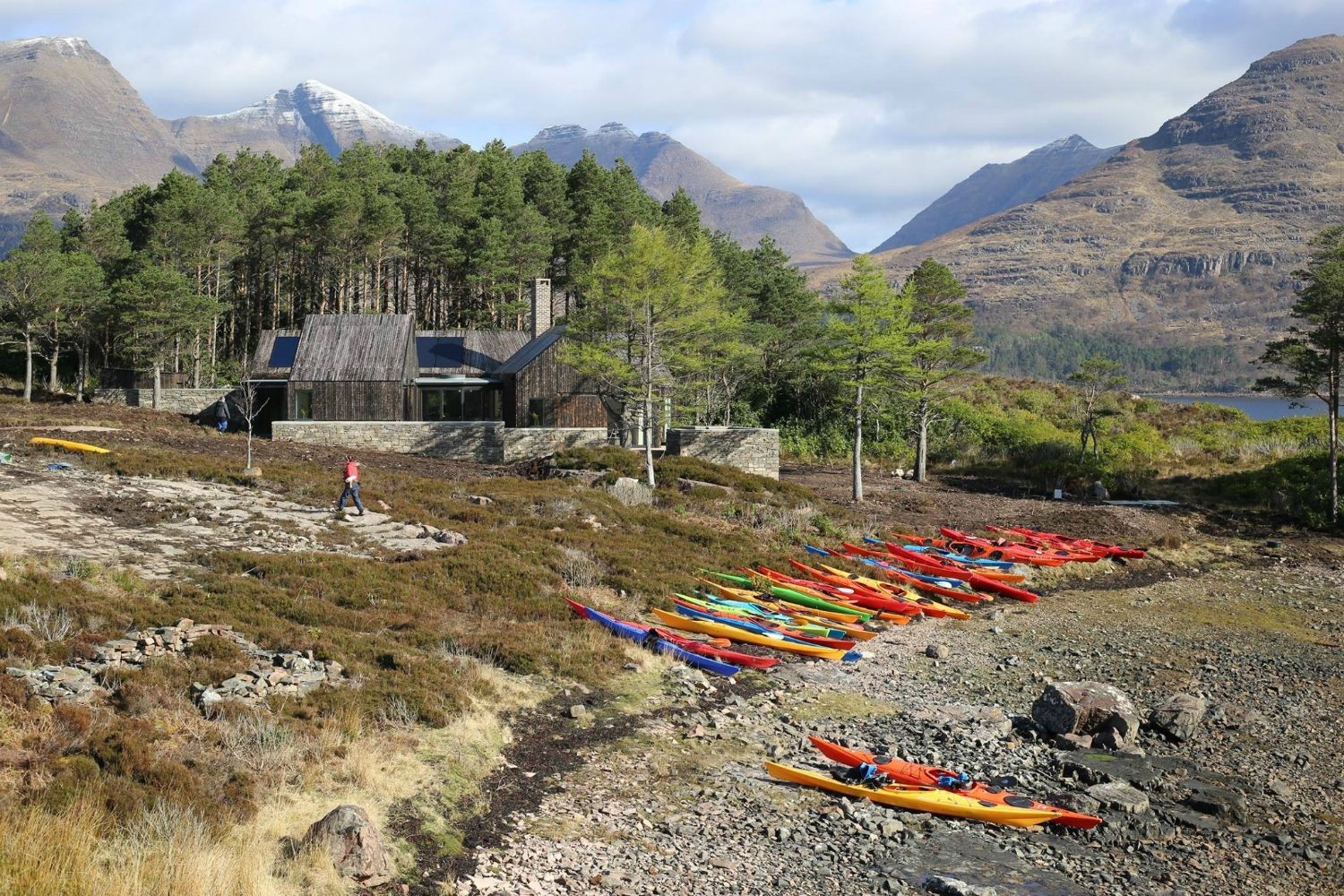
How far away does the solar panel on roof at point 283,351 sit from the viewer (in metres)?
47.8

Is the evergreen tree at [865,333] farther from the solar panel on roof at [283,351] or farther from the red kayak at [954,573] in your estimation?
the solar panel on roof at [283,351]

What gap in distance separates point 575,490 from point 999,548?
12.2 m

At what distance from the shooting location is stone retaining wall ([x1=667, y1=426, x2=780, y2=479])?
3881cm

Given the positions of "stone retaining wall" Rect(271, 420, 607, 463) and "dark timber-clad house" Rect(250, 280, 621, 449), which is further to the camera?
"dark timber-clad house" Rect(250, 280, 621, 449)

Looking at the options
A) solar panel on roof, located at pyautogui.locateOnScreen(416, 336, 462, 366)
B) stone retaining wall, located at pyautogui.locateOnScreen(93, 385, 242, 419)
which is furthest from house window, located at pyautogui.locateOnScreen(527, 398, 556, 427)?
stone retaining wall, located at pyautogui.locateOnScreen(93, 385, 242, 419)

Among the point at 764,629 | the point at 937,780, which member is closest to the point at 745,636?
the point at 764,629

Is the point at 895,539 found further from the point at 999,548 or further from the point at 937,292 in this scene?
the point at 937,292

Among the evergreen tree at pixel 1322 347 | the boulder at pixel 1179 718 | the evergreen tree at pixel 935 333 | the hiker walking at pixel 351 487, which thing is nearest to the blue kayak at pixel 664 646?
the boulder at pixel 1179 718


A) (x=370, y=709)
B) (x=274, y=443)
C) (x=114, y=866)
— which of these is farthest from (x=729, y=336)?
(x=114, y=866)

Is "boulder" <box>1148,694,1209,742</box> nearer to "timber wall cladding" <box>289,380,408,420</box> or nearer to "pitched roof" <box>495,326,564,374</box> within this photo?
"pitched roof" <box>495,326,564,374</box>

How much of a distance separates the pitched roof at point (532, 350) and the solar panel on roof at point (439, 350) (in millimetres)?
5703

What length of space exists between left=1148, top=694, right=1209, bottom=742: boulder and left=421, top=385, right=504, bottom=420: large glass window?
3579cm

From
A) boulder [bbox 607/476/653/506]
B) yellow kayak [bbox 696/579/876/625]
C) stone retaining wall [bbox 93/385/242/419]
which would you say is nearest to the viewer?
yellow kayak [bbox 696/579/876/625]

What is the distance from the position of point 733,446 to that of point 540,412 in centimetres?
953
